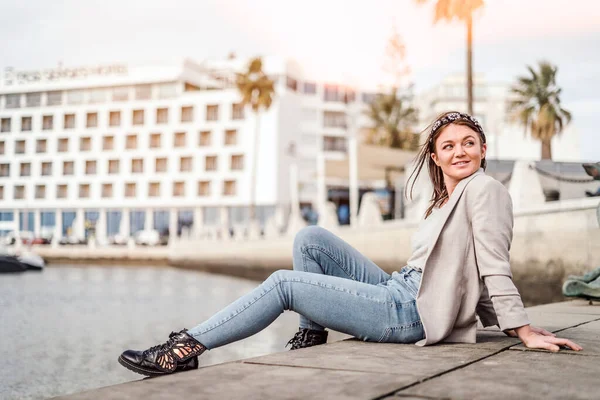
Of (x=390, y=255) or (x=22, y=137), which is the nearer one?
(x=390, y=255)

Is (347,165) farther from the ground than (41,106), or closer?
closer

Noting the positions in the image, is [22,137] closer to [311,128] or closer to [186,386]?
[311,128]

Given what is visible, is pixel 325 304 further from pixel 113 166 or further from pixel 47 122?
pixel 47 122

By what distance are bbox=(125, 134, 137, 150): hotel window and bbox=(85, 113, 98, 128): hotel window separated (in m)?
4.20

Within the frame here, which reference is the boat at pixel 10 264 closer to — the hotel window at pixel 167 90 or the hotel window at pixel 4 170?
the hotel window at pixel 167 90

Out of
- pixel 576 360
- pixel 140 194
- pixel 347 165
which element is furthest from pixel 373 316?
pixel 140 194

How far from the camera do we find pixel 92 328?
63.9 feet

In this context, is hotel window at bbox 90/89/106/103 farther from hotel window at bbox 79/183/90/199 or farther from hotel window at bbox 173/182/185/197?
hotel window at bbox 173/182/185/197

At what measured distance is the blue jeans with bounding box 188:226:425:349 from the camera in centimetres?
383

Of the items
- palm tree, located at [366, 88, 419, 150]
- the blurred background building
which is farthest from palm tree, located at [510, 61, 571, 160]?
the blurred background building

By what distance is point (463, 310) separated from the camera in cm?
389

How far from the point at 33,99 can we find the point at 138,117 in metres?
13.5

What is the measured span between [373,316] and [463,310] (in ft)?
1.49

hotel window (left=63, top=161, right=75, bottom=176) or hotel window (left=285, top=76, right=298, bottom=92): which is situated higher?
hotel window (left=285, top=76, right=298, bottom=92)
